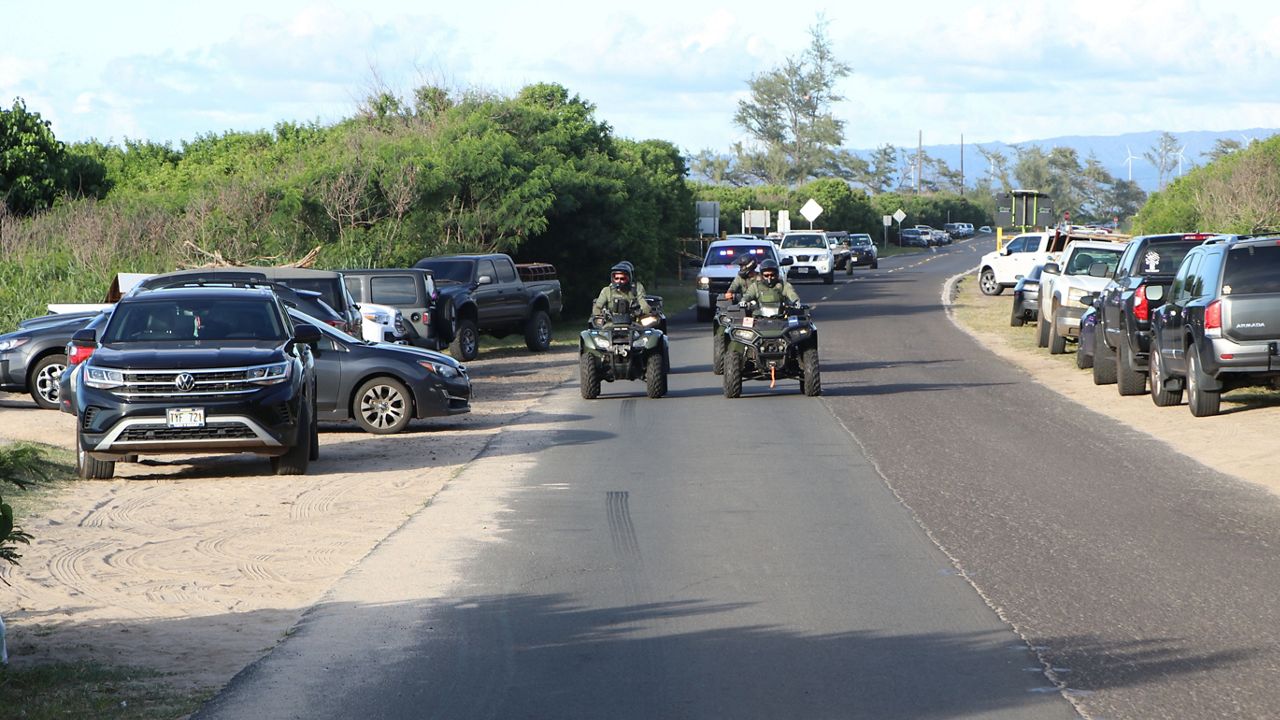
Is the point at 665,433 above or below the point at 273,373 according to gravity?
below

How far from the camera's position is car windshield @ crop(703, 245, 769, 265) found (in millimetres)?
36812

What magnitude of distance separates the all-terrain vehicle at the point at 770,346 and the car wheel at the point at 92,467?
862 centimetres

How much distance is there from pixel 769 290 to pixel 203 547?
36.6 feet

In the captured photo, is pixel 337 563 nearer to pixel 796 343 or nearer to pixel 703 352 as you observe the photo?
pixel 796 343

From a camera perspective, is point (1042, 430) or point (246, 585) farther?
point (1042, 430)

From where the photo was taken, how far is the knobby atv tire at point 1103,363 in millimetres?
21328

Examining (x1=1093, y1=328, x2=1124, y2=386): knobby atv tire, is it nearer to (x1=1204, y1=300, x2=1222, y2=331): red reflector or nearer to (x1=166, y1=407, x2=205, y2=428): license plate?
(x1=1204, y1=300, x2=1222, y2=331): red reflector

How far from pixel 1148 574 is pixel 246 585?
17.0ft

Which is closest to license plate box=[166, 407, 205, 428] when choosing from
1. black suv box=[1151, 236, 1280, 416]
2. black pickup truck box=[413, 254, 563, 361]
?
black suv box=[1151, 236, 1280, 416]

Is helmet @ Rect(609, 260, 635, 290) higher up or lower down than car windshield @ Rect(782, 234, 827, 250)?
higher up

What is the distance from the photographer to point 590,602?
8453 mm

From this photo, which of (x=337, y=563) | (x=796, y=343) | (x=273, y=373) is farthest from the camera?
(x=796, y=343)

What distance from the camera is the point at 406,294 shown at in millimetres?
25391

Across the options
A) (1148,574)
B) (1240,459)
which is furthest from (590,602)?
(1240,459)
